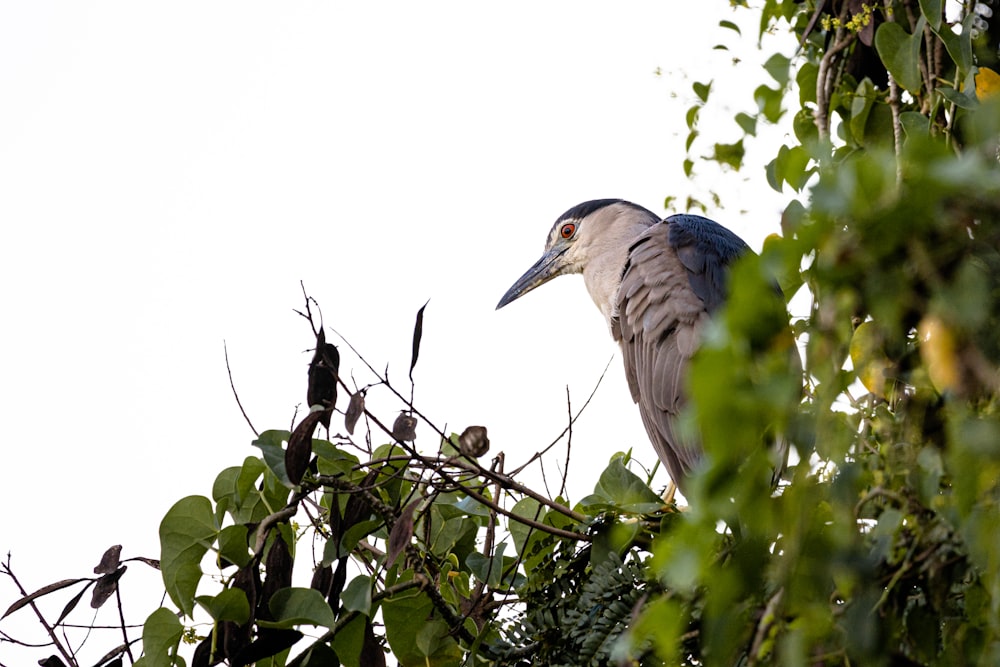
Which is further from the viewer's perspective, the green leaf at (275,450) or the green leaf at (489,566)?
the green leaf at (489,566)

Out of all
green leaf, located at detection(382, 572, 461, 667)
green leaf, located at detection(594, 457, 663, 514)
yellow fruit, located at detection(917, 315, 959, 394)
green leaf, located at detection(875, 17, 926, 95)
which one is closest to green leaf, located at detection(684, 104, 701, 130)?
green leaf, located at detection(875, 17, 926, 95)

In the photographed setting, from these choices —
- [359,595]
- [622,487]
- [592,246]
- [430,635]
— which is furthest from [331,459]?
[592,246]

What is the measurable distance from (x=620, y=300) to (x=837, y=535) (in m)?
2.67

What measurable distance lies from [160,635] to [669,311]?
191 centimetres

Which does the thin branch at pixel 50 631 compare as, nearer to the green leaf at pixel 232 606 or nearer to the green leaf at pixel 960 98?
the green leaf at pixel 232 606

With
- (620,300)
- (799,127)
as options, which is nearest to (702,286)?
(620,300)

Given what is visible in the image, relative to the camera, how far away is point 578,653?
4.90 feet

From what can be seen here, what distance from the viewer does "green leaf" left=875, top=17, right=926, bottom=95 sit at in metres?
2.02

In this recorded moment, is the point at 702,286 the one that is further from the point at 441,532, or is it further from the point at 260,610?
the point at 260,610

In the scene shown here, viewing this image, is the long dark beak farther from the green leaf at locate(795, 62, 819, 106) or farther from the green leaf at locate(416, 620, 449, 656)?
the green leaf at locate(416, 620, 449, 656)

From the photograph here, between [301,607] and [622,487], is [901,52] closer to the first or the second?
[622,487]

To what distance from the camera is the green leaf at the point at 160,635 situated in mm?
1537

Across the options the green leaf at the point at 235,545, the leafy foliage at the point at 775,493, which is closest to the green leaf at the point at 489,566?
the leafy foliage at the point at 775,493

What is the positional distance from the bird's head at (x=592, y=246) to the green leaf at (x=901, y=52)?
5.82 feet
